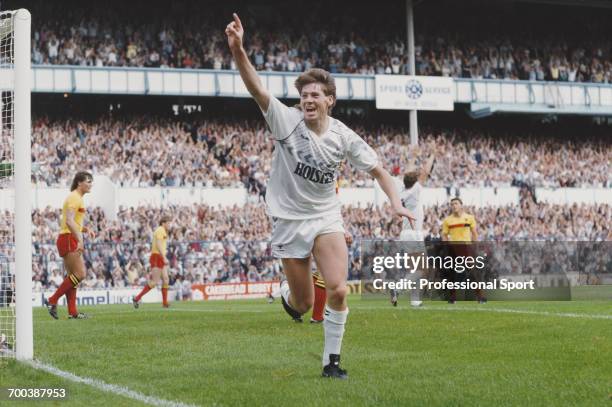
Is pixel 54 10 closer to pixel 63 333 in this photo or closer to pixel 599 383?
pixel 63 333

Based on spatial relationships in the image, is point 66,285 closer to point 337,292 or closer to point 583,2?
point 337,292

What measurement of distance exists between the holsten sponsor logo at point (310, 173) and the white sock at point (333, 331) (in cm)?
104

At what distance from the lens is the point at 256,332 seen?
36.9 feet

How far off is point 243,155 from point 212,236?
7718 mm

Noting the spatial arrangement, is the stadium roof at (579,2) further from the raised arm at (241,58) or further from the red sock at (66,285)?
the raised arm at (241,58)

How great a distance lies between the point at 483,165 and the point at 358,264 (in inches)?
547

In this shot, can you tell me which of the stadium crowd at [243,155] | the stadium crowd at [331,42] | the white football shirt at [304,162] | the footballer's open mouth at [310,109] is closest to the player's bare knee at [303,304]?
the white football shirt at [304,162]

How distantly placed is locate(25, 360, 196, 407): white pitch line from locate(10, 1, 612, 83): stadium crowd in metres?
34.9

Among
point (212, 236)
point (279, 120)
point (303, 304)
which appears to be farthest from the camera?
point (212, 236)

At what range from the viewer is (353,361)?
26.7 ft

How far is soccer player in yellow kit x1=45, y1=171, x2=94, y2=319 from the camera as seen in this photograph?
46.9ft

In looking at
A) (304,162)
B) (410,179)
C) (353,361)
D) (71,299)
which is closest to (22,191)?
(304,162)

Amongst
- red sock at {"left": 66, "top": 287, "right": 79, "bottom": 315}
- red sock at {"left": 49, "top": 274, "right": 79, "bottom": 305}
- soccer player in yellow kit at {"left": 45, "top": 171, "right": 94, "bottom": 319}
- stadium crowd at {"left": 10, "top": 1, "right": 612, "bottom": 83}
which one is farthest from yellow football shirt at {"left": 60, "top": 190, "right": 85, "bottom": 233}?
stadium crowd at {"left": 10, "top": 1, "right": 612, "bottom": 83}

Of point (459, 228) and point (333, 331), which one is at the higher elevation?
point (459, 228)
